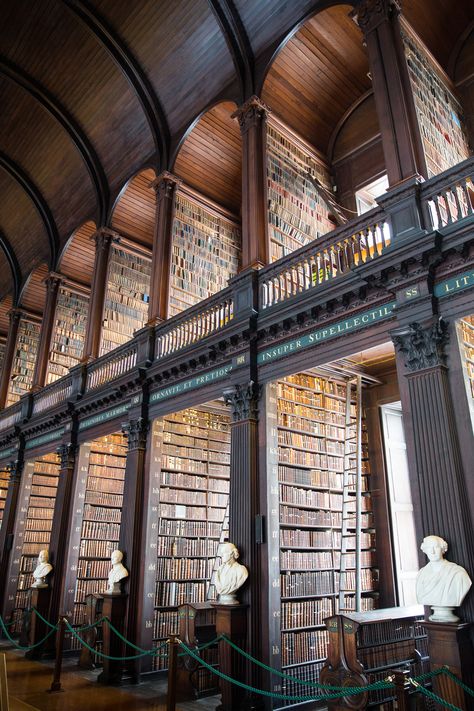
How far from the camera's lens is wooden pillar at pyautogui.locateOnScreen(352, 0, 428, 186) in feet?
15.9

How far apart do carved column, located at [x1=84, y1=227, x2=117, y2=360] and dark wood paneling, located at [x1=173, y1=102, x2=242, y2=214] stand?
2.05 m

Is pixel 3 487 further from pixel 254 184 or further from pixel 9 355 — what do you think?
pixel 254 184

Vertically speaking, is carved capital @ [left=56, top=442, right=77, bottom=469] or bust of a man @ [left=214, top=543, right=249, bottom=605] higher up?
carved capital @ [left=56, top=442, right=77, bottom=469]

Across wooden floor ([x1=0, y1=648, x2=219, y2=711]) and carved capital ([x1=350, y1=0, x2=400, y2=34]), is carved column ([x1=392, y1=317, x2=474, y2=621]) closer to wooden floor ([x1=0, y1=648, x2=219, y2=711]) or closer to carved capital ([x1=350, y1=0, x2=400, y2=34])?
wooden floor ([x1=0, y1=648, x2=219, y2=711])

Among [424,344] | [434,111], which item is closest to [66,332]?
[434,111]

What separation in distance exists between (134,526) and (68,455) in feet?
8.55

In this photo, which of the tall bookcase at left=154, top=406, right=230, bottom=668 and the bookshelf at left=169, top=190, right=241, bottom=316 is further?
the bookshelf at left=169, top=190, right=241, bottom=316

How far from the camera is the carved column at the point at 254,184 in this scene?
245 inches

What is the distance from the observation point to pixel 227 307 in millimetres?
6391

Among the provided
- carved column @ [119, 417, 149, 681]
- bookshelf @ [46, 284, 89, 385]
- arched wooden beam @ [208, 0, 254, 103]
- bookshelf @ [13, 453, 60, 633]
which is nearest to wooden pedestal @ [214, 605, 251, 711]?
carved column @ [119, 417, 149, 681]

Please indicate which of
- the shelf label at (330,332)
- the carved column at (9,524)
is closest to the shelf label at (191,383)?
the shelf label at (330,332)

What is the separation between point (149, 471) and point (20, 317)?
25.1ft

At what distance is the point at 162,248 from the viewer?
7.96m

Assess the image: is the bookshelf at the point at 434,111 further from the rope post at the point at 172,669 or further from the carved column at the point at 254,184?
the rope post at the point at 172,669
